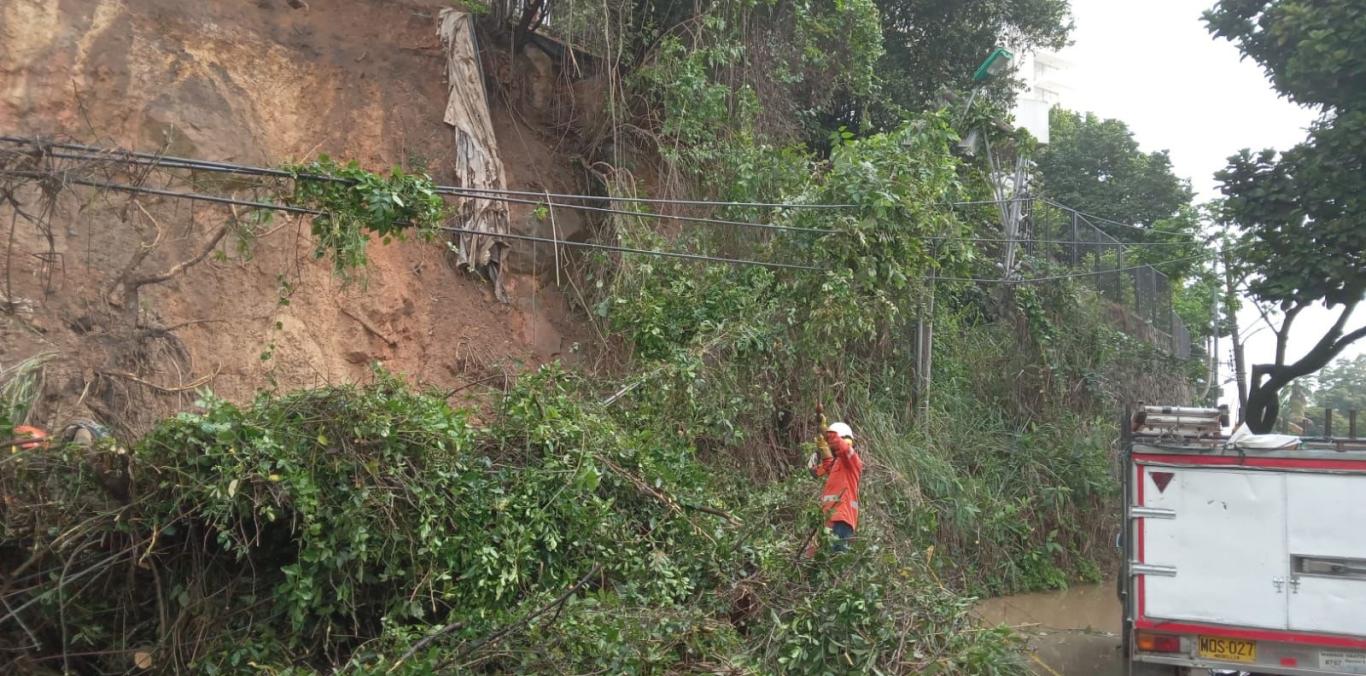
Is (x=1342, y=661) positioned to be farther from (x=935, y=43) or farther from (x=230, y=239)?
(x=935, y=43)

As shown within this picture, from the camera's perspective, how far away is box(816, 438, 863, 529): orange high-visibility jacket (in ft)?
26.3

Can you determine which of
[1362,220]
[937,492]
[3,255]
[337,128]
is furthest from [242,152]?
[1362,220]

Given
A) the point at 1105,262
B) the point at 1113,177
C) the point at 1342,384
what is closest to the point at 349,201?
the point at 1105,262

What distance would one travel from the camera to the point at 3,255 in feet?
27.9

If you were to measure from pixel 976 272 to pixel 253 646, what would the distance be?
38.5 feet

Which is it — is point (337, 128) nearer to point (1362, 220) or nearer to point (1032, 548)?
point (1032, 548)

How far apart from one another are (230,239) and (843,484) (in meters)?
6.32

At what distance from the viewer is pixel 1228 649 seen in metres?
6.04

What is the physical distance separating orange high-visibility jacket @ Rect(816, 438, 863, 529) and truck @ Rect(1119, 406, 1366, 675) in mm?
2216

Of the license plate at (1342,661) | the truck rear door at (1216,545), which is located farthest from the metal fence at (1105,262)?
the license plate at (1342,661)

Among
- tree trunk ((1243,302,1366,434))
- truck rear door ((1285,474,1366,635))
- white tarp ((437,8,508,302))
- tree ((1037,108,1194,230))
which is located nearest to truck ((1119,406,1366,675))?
truck rear door ((1285,474,1366,635))

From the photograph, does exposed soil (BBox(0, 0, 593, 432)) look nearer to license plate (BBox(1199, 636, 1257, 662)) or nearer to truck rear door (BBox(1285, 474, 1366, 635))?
license plate (BBox(1199, 636, 1257, 662))

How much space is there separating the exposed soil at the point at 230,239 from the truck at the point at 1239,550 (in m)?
5.42

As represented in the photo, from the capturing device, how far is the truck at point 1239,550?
5820mm
